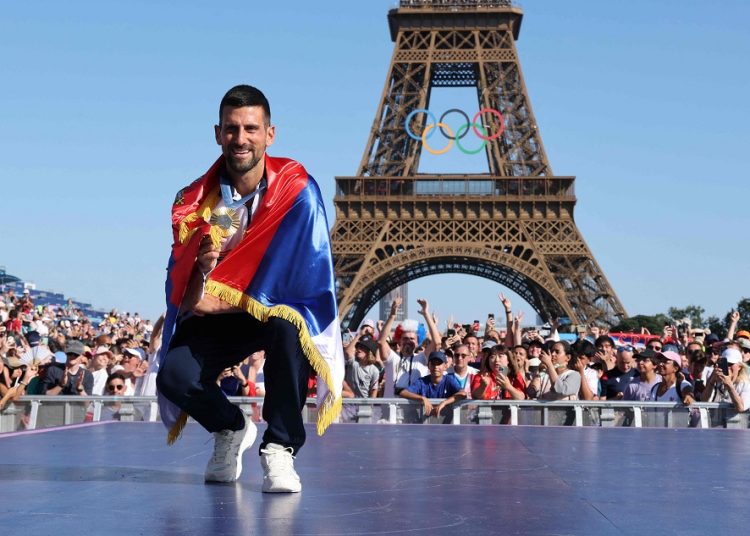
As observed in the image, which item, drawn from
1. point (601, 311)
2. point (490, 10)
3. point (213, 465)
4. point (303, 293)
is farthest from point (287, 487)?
point (490, 10)

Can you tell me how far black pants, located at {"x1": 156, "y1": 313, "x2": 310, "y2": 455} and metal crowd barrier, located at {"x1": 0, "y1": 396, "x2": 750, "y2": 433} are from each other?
13.5 ft

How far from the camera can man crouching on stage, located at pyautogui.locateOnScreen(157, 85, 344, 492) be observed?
Result: 4715 mm

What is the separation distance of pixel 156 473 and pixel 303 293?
1076mm

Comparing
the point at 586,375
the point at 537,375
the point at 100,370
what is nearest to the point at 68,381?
the point at 100,370

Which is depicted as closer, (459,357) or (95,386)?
(459,357)

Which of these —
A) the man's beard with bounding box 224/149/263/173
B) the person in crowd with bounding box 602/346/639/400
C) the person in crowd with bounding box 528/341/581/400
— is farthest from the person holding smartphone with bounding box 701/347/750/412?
the man's beard with bounding box 224/149/263/173

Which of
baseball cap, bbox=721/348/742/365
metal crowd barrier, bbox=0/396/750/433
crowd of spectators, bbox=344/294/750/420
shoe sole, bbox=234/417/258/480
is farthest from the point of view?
baseball cap, bbox=721/348/742/365

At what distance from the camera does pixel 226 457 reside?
4.83 m

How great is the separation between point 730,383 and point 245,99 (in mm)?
5661

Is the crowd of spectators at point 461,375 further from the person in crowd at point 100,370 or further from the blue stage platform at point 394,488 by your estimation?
the blue stage platform at point 394,488

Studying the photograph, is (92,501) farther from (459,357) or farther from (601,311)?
(601,311)

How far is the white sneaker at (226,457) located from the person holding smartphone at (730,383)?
524 centimetres

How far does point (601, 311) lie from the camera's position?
43.4 m

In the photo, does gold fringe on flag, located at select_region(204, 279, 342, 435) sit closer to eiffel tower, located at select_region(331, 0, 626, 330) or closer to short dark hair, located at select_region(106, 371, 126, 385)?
short dark hair, located at select_region(106, 371, 126, 385)
